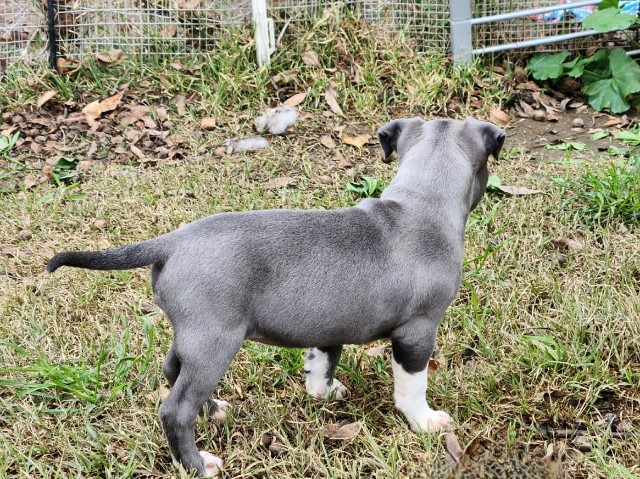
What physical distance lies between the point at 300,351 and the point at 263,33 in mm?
3488

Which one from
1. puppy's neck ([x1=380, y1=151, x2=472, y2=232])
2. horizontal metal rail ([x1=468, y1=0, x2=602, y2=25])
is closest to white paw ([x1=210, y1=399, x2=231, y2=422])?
puppy's neck ([x1=380, y1=151, x2=472, y2=232])

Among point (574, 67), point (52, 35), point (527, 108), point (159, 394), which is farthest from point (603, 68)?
point (159, 394)

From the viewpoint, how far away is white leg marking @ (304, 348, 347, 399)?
12.1 ft

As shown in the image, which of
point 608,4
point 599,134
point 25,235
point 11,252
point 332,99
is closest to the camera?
point 11,252

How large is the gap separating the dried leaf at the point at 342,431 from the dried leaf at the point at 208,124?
11.0 feet

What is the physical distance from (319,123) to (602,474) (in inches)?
152

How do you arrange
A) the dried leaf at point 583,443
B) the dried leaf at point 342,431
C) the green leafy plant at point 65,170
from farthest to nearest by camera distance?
1. the green leafy plant at point 65,170
2. the dried leaf at point 342,431
3. the dried leaf at point 583,443

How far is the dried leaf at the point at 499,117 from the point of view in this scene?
249 inches

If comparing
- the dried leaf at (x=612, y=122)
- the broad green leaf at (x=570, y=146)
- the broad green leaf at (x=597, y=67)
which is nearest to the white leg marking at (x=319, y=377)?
the broad green leaf at (x=570, y=146)

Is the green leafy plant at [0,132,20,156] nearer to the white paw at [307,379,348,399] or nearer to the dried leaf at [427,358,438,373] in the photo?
the white paw at [307,379,348,399]

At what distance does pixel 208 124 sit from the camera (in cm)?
635

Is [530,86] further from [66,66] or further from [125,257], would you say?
[125,257]

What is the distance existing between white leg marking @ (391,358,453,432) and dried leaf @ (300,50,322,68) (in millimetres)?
3801

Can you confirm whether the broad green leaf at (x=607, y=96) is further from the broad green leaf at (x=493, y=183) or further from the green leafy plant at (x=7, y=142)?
the green leafy plant at (x=7, y=142)
